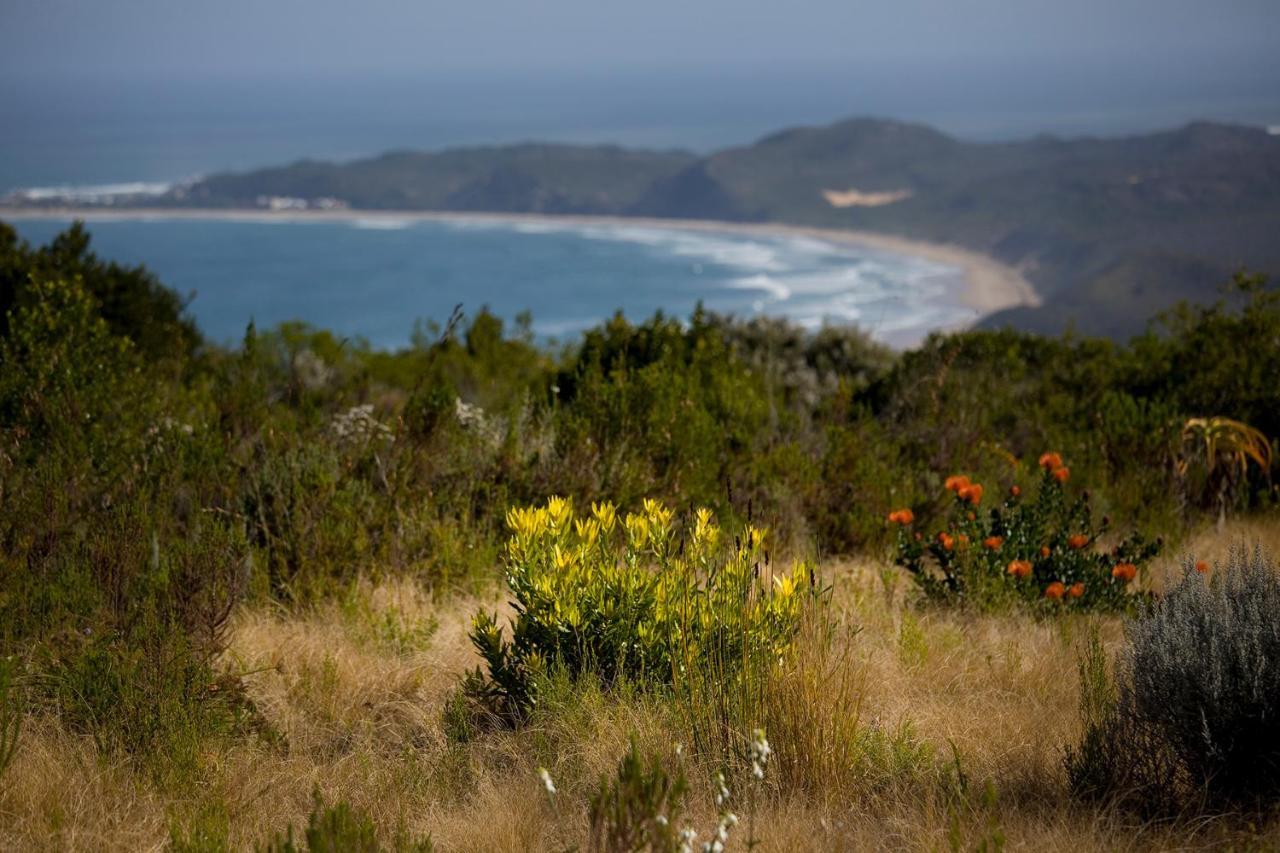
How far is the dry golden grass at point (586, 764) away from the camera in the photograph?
99.3 inches

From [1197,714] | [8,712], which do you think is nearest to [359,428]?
[8,712]

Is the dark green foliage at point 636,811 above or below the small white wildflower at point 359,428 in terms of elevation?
below

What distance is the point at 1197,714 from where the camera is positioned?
264 centimetres

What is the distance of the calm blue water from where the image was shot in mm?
65625

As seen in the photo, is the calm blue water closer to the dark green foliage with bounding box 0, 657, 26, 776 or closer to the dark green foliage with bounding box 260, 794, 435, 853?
the dark green foliage with bounding box 0, 657, 26, 776

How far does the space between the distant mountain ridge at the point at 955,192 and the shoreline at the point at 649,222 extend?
193 cm

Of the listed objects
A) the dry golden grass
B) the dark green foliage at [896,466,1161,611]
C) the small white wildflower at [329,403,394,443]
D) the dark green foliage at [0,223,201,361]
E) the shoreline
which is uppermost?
the shoreline

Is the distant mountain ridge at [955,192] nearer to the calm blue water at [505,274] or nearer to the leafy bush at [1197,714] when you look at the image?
the calm blue water at [505,274]

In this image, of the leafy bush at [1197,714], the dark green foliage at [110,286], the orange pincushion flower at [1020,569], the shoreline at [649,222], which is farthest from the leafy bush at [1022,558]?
the shoreline at [649,222]

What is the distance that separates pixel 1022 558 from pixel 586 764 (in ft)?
7.78

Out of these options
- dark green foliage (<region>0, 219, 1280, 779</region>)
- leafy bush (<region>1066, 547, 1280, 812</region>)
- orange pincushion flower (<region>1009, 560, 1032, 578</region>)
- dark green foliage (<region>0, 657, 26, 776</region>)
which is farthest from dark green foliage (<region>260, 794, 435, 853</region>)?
orange pincushion flower (<region>1009, 560, 1032, 578</region>)

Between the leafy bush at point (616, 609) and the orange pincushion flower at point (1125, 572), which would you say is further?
the orange pincushion flower at point (1125, 572)

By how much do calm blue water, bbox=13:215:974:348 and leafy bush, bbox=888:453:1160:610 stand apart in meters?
45.4

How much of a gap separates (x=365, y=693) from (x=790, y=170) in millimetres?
136939
